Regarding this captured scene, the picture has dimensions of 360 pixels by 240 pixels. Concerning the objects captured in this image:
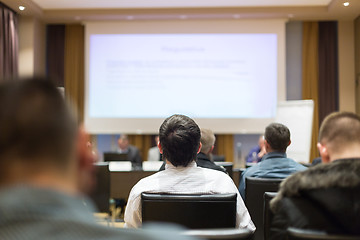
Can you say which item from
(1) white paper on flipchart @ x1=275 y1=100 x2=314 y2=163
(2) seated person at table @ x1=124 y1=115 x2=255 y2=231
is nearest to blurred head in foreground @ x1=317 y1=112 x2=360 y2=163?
(2) seated person at table @ x1=124 y1=115 x2=255 y2=231

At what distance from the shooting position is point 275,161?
9.75 ft

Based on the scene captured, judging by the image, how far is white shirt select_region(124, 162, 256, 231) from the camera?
2002 millimetres

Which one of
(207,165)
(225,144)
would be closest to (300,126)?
(225,144)

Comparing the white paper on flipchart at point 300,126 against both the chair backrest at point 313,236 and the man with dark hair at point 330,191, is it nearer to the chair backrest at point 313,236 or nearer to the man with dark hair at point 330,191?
the man with dark hair at point 330,191

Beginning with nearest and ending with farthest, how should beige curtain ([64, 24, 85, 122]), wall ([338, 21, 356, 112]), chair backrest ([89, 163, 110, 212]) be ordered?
1. chair backrest ([89, 163, 110, 212])
2. wall ([338, 21, 356, 112])
3. beige curtain ([64, 24, 85, 122])

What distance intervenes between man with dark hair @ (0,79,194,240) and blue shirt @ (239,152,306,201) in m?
2.39

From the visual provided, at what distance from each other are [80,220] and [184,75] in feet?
22.9

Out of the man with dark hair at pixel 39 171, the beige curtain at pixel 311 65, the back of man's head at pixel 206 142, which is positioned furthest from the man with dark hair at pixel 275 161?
the beige curtain at pixel 311 65

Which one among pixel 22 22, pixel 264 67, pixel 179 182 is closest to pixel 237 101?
pixel 264 67

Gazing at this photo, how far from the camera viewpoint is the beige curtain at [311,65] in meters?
7.68

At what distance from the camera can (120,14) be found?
7.23 meters

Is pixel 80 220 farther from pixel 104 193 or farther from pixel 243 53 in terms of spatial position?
pixel 243 53

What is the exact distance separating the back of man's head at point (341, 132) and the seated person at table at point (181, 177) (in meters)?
0.65

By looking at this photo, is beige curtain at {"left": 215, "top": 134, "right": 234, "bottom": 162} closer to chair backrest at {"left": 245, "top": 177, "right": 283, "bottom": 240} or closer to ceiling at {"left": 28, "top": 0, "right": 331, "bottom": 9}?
ceiling at {"left": 28, "top": 0, "right": 331, "bottom": 9}
